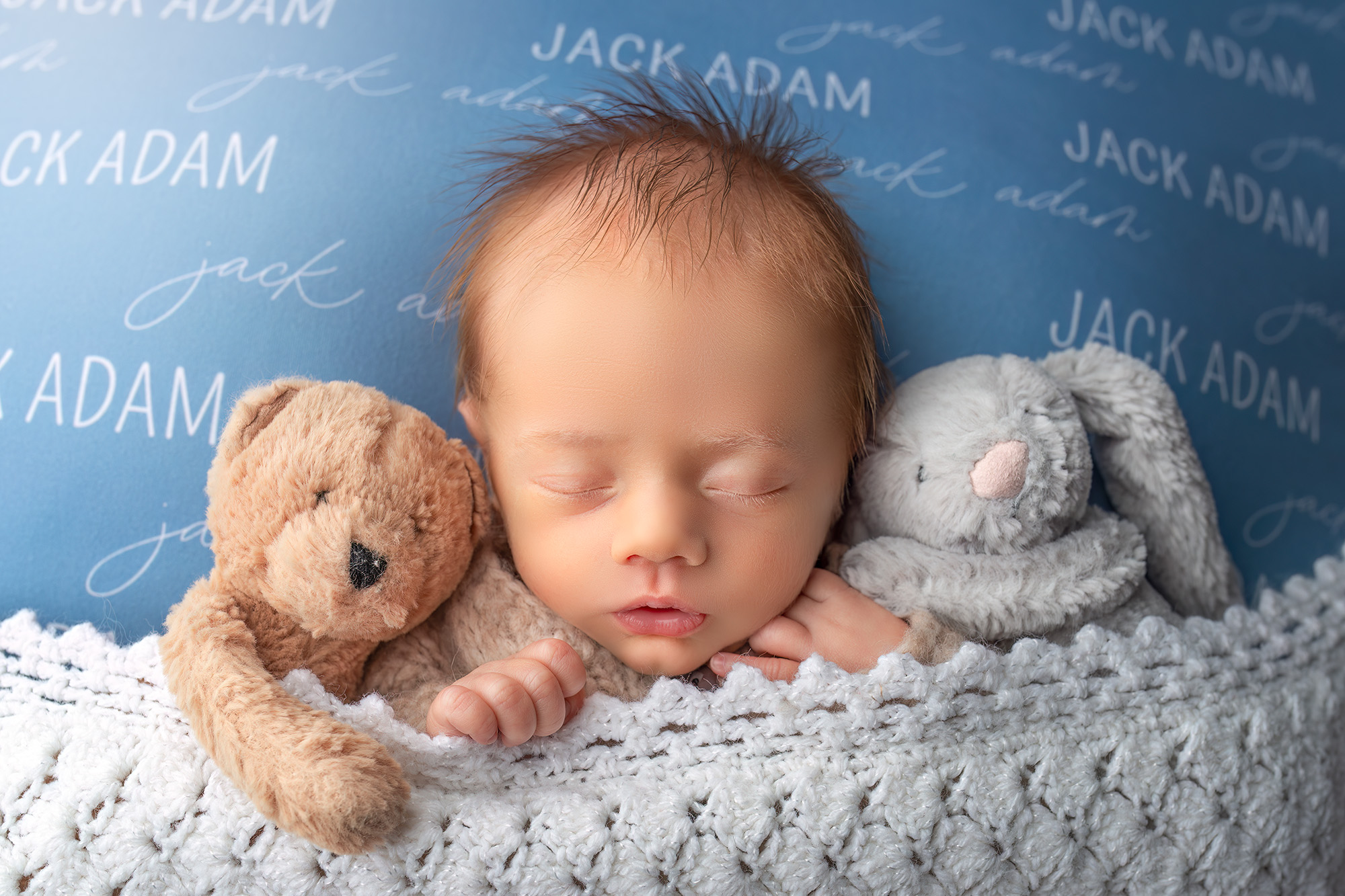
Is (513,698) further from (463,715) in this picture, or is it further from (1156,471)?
(1156,471)

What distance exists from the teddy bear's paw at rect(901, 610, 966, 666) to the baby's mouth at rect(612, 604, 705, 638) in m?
0.22

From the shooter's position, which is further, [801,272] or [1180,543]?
[1180,543]

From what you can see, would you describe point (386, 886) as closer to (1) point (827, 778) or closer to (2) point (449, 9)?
(1) point (827, 778)

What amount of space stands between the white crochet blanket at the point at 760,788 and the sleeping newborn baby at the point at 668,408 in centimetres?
9

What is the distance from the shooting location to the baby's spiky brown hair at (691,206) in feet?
3.00

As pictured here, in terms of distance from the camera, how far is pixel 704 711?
0.84m

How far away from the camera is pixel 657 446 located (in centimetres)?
87

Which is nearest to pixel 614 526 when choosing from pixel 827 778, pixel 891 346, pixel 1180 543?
pixel 827 778

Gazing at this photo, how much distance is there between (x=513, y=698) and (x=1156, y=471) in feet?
2.69

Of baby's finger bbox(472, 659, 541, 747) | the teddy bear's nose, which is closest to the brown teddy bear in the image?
the teddy bear's nose

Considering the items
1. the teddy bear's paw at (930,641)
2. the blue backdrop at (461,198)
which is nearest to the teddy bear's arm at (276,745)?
the blue backdrop at (461,198)

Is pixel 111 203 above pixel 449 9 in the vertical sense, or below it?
below

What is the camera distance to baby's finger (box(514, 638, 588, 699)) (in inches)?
32.4

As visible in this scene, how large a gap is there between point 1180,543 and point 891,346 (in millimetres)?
437
